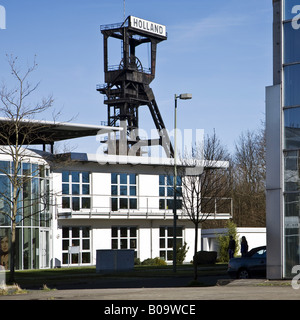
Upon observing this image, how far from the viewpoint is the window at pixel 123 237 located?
48.3 metres

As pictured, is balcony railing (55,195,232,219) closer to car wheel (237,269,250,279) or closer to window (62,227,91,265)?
window (62,227,91,265)

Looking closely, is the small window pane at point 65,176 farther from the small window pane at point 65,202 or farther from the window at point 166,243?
the window at point 166,243

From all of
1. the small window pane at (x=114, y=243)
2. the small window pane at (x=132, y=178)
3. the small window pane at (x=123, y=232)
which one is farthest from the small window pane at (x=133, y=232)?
the small window pane at (x=132, y=178)

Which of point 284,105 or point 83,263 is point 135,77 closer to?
point 83,263

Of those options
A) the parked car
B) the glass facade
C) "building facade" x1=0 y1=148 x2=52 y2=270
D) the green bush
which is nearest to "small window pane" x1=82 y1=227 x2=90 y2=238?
"building facade" x1=0 y1=148 x2=52 y2=270

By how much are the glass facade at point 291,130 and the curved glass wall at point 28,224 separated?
1877 cm

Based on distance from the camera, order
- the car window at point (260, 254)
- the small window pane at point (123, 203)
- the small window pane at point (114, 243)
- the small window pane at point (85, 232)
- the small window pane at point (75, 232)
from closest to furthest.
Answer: the car window at point (260, 254) < the small window pane at point (75, 232) < the small window pane at point (85, 232) < the small window pane at point (114, 243) < the small window pane at point (123, 203)

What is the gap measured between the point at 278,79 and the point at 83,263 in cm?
2512

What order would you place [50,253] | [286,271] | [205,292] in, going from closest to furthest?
[205,292] < [286,271] < [50,253]

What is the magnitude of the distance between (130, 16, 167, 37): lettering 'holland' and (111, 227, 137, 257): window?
1254 inches

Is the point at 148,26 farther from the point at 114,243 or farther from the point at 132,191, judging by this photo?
the point at 114,243

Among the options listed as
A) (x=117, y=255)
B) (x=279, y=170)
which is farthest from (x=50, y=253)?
(x=279, y=170)

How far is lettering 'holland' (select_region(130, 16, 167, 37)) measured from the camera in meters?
75.5
